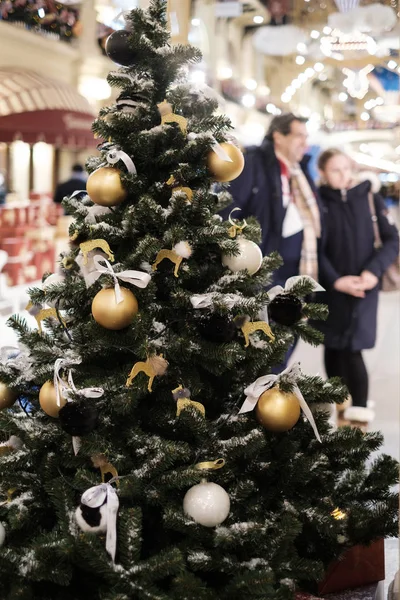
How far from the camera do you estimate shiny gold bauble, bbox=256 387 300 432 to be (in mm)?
1661

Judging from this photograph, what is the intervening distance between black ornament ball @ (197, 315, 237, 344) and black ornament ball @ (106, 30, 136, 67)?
2.16ft

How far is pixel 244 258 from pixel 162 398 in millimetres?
390

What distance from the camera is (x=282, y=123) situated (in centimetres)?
354

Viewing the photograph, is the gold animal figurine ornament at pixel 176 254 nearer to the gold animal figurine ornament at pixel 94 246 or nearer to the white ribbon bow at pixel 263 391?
the gold animal figurine ornament at pixel 94 246

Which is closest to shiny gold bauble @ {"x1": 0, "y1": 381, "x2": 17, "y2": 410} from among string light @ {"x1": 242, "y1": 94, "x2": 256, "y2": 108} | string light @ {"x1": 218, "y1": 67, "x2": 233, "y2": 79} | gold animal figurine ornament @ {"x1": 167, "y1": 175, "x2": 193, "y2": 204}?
gold animal figurine ornament @ {"x1": 167, "y1": 175, "x2": 193, "y2": 204}

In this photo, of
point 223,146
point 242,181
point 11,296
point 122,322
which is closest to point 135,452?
point 122,322

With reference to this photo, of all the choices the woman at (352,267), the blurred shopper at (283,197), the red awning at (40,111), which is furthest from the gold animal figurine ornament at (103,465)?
the red awning at (40,111)

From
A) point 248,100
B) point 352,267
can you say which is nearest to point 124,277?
point 352,267

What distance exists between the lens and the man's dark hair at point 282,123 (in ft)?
11.6

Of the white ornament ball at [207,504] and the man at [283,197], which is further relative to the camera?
the man at [283,197]

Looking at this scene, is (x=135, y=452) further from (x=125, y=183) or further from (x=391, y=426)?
(x=391, y=426)

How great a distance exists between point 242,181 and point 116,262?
192 cm

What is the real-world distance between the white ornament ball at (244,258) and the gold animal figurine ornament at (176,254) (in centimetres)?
13

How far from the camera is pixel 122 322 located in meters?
1.58
